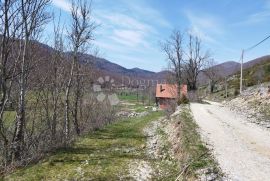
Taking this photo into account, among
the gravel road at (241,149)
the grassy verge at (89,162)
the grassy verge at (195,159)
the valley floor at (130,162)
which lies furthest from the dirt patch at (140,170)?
the gravel road at (241,149)

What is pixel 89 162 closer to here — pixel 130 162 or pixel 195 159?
pixel 130 162

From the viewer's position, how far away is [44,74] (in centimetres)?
2200

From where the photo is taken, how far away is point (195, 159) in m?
11.6

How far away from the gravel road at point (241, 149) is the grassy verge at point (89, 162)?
10.5ft

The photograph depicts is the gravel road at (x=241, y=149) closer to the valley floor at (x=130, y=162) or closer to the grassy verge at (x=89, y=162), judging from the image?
the valley floor at (x=130, y=162)

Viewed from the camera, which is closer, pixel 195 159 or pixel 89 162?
pixel 195 159

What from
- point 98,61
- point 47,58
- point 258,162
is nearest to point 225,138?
point 258,162

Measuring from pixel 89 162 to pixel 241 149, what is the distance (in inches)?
223

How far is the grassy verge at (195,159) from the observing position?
1039 cm

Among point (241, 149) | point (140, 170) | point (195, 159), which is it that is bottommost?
point (140, 170)

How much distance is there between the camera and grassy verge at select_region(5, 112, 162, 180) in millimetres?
12570

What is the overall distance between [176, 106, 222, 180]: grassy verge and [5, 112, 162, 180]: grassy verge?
2.06 meters

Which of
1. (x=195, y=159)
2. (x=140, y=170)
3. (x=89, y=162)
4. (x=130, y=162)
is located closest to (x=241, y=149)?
(x=195, y=159)

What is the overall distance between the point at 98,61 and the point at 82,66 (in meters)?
8.08
